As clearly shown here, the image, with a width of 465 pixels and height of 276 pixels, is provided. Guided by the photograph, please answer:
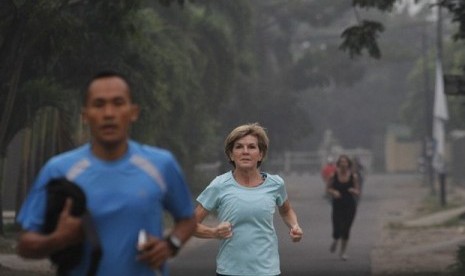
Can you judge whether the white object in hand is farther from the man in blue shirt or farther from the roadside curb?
the roadside curb

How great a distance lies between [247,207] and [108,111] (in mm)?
3301

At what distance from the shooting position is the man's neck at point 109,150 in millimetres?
5043

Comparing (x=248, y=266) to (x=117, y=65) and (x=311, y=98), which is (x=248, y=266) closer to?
(x=117, y=65)

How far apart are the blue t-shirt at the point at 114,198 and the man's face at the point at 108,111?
106mm

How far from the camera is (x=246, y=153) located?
327 inches

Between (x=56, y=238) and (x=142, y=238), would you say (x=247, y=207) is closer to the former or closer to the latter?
(x=142, y=238)

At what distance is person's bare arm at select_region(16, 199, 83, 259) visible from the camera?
484 centimetres

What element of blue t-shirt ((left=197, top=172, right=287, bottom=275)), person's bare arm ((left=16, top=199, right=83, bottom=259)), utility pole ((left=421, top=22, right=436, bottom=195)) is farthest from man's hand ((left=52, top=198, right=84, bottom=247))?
utility pole ((left=421, top=22, right=436, bottom=195))

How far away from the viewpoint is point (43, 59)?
19266 millimetres

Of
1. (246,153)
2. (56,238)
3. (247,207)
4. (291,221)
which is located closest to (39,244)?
(56,238)

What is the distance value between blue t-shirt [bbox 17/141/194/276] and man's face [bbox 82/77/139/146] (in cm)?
11

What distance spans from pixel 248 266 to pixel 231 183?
57cm

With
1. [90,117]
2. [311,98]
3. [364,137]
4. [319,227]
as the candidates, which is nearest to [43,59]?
[319,227]

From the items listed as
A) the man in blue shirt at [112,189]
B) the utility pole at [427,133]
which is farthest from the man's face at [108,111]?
the utility pole at [427,133]
